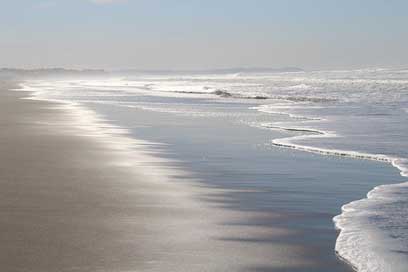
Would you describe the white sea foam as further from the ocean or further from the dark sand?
the dark sand

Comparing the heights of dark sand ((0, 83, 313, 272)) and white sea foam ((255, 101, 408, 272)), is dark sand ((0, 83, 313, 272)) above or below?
below

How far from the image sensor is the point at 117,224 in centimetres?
841

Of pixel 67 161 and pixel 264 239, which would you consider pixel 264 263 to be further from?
pixel 67 161

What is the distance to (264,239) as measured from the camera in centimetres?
773

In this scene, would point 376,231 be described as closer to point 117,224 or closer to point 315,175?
point 117,224

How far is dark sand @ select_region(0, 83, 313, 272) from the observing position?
675cm

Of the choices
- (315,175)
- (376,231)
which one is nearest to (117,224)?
(376,231)

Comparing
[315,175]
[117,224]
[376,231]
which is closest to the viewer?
[376,231]

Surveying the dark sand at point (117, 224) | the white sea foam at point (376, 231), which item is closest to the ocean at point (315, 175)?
the white sea foam at point (376, 231)

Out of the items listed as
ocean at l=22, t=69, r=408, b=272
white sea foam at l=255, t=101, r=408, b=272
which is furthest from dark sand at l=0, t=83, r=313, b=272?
white sea foam at l=255, t=101, r=408, b=272

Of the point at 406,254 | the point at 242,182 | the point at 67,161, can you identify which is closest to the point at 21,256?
the point at 406,254

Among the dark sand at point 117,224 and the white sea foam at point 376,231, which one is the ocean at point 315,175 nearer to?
the white sea foam at point 376,231

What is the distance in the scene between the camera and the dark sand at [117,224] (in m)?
6.75

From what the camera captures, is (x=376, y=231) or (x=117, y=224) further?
(x=117, y=224)
